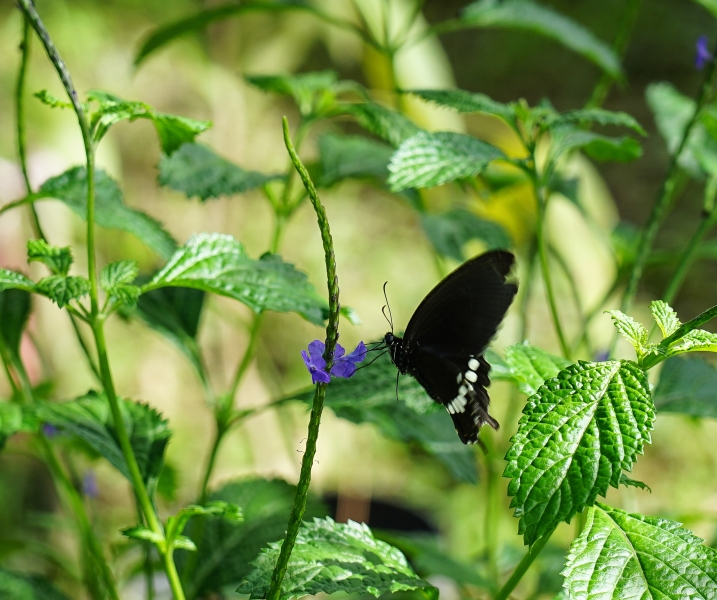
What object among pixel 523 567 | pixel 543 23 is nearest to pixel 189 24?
pixel 543 23

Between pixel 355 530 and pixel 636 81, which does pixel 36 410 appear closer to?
pixel 355 530

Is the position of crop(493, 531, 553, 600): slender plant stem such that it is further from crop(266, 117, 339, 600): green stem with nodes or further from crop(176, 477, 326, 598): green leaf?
crop(176, 477, 326, 598): green leaf

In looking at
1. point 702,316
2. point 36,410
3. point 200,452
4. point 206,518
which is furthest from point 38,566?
point 702,316

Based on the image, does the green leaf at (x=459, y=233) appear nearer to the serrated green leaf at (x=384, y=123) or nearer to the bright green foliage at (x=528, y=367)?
the serrated green leaf at (x=384, y=123)

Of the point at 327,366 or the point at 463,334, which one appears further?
the point at 463,334

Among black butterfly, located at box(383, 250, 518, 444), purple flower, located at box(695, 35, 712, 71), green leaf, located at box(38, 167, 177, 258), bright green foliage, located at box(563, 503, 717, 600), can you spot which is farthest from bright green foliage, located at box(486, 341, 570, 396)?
purple flower, located at box(695, 35, 712, 71)

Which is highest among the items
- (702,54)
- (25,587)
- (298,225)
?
(298,225)

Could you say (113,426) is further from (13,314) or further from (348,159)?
(348,159)
